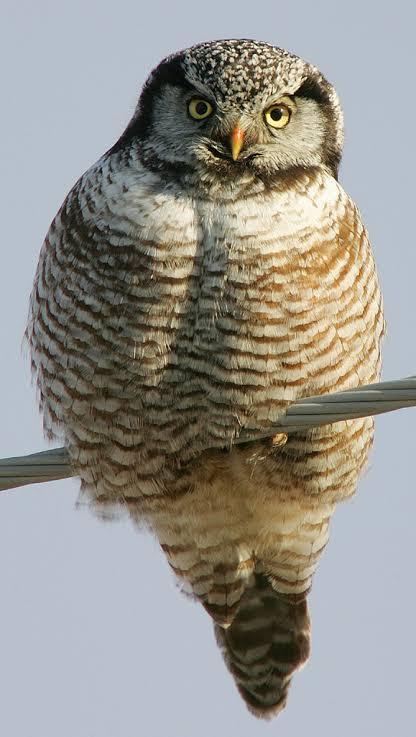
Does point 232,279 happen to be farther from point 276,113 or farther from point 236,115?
point 276,113

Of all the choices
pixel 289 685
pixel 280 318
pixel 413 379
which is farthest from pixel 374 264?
pixel 289 685

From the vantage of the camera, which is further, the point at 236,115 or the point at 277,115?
the point at 277,115

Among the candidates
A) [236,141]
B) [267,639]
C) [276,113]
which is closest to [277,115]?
[276,113]

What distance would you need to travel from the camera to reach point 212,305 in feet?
Answer: 18.2

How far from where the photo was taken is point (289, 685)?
693cm

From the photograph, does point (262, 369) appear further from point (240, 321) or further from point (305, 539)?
point (305, 539)

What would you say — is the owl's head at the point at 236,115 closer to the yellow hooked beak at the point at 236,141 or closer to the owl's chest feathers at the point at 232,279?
the yellow hooked beak at the point at 236,141

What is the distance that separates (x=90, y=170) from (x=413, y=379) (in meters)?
2.32

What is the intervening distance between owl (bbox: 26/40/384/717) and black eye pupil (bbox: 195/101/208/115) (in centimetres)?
2

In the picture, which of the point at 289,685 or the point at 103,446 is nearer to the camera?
the point at 103,446

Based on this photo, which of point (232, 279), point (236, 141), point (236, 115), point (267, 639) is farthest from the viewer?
point (267, 639)

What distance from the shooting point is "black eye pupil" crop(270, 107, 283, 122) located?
598 cm

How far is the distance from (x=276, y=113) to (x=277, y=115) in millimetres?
10

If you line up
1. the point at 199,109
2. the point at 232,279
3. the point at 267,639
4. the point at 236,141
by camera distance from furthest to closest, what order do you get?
the point at 267,639 → the point at 199,109 → the point at 236,141 → the point at 232,279
